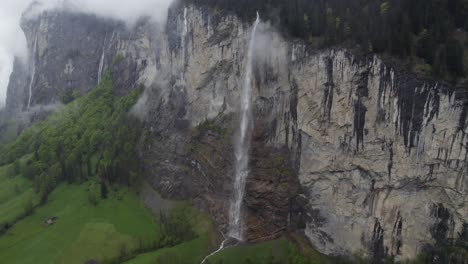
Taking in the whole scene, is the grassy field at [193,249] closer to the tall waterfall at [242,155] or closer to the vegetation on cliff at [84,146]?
the tall waterfall at [242,155]

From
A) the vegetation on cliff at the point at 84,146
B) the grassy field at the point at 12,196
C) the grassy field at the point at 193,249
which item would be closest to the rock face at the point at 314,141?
the grassy field at the point at 193,249

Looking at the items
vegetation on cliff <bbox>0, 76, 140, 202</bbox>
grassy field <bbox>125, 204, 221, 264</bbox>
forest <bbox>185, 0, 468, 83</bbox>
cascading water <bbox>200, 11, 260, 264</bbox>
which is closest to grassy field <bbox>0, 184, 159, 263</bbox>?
grassy field <bbox>125, 204, 221, 264</bbox>

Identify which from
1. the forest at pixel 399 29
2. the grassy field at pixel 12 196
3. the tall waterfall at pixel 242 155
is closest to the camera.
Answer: the forest at pixel 399 29

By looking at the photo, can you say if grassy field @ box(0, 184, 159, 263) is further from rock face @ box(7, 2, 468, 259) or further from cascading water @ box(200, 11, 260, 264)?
cascading water @ box(200, 11, 260, 264)

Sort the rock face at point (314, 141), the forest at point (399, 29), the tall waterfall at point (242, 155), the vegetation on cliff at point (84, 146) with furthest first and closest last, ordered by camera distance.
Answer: the vegetation on cliff at point (84, 146) < the tall waterfall at point (242, 155) < the rock face at point (314, 141) < the forest at point (399, 29)

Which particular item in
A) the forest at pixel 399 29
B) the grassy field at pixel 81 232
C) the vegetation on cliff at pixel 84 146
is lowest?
the grassy field at pixel 81 232

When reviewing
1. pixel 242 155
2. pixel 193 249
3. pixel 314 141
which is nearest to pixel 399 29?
pixel 314 141

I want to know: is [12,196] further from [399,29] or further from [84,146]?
[399,29]
